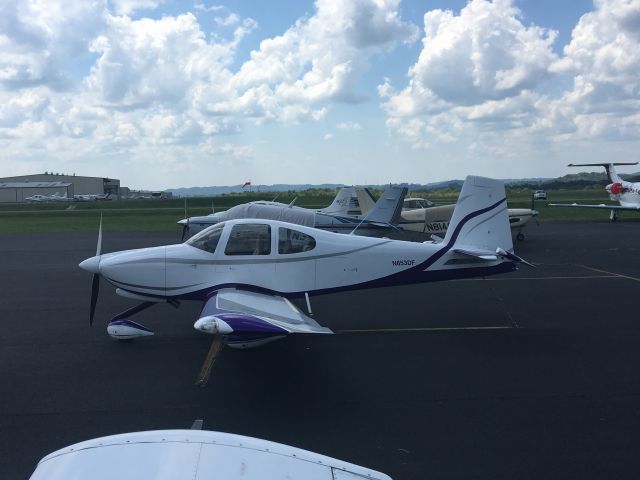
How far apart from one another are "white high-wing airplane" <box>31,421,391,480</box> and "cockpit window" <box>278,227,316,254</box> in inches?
250

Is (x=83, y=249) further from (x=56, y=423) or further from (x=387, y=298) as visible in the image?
(x=56, y=423)

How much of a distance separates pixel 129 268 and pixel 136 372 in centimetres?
172

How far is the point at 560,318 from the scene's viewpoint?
9883 mm

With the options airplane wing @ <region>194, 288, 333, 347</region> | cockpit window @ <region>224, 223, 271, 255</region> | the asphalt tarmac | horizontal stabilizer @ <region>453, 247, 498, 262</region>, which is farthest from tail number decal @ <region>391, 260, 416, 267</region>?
cockpit window @ <region>224, 223, 271, 255</region>

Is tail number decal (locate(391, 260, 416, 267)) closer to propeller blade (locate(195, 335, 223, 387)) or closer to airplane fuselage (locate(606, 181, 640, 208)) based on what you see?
propeller blade (locate(195, 335, 223, 387))

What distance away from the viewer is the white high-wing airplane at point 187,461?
1.86 metres

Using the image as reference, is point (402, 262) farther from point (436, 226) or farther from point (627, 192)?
point (627, 192)

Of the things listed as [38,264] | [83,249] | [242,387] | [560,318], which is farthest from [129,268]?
[83,249]

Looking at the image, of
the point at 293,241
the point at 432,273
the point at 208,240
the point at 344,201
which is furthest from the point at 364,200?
the point at 208,240

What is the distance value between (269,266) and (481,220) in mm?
3971

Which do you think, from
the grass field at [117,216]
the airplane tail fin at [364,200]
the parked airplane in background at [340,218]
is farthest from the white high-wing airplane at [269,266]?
the airplane tail fin at [364,200]

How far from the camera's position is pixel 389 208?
2019cm

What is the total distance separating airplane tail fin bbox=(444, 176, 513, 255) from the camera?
30.8 feet

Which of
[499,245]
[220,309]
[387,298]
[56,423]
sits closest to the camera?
[56,423]
